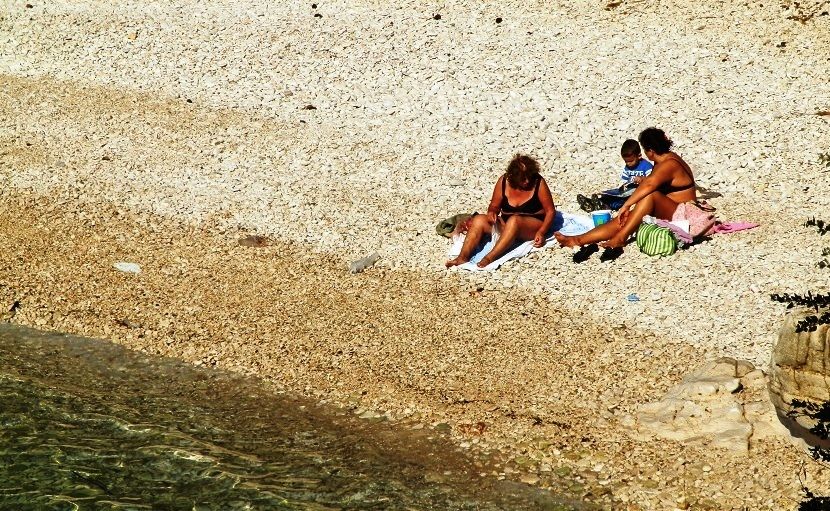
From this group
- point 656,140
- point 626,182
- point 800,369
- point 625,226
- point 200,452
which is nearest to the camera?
point 800,369

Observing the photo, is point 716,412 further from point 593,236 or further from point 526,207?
point 526,207

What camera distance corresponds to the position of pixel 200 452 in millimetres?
6840

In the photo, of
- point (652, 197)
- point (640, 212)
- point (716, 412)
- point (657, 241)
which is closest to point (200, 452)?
point (716, 412)

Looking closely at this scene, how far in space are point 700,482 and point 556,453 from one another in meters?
0.95

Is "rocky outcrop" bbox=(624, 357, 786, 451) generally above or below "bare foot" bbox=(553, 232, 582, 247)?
below

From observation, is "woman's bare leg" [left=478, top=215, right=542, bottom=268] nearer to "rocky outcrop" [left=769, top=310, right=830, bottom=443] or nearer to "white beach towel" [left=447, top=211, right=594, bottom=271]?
"white beach towel" [left=447, top=211, right=594, bottom=271]

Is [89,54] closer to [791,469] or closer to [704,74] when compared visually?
[704,74]

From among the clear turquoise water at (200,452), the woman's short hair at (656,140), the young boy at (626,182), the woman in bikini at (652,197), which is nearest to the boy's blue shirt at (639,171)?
the young boy at (626,182)

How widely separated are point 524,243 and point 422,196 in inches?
81.8

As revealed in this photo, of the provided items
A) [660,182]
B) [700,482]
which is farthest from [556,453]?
[660,182]

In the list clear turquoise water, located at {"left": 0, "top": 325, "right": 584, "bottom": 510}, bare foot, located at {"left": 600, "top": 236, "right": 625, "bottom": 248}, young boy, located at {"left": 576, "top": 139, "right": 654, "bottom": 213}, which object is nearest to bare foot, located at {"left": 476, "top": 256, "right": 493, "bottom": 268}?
bare foot, located at {"left": 600, "top": 236, "right": 625, "bottom": 248}

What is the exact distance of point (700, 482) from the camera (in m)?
6.46

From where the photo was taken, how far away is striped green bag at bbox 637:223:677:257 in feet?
33.0

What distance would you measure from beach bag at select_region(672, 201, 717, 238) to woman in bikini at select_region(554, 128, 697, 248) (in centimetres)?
8
